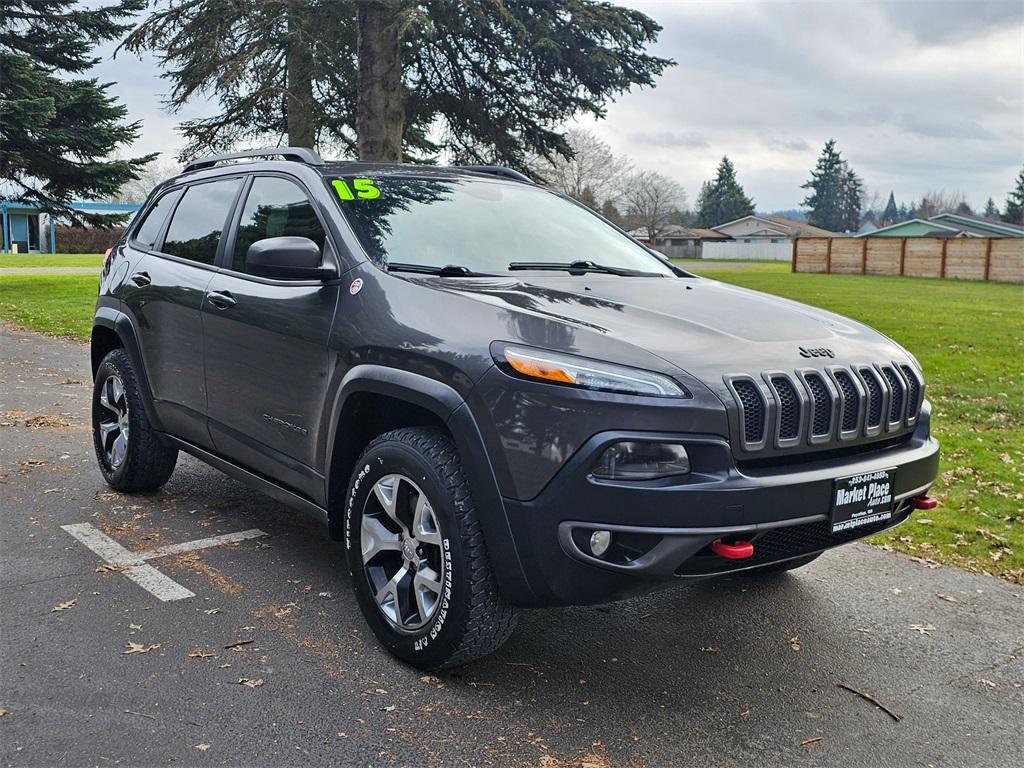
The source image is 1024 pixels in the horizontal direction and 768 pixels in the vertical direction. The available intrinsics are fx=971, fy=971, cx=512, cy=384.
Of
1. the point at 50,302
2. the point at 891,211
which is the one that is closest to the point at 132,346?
the point at 50,302

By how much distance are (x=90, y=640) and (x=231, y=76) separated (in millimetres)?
12887

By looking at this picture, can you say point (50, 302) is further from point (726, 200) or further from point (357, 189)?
point (726, 200)

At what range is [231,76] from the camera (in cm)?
1495

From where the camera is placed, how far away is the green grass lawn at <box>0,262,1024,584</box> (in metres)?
5.46

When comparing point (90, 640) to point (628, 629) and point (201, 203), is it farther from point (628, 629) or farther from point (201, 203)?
point (201, 203)

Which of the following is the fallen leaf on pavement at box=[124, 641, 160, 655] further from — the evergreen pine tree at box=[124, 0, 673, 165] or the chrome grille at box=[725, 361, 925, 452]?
the evergreen pine tree at box=[124, 0, 673, 165]

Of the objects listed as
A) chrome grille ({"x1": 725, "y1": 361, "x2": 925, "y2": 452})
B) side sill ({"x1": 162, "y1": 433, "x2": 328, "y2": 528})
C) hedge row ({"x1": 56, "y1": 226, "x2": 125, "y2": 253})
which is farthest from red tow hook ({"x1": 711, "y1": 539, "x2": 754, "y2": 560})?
hedge row ({"x1": 56, "y1": 226, "x2": 125, "y2": 253})

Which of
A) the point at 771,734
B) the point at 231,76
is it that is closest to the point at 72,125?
the point at 231,76

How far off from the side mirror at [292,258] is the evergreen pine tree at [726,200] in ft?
352

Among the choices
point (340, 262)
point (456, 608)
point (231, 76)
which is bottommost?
point (456, 608)

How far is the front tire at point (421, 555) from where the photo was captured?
3260mm

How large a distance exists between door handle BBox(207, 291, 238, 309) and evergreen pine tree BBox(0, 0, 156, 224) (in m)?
20.3

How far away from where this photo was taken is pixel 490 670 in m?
3.58

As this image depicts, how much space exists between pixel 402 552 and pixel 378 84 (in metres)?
12.7
